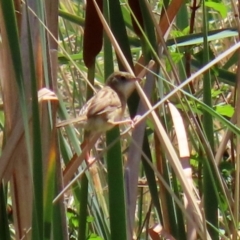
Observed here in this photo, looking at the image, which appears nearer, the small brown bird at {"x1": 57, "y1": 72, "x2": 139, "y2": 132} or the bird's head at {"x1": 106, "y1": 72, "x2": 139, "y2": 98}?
the small brown bird at {"x1": 57, "y1": 72, "x2": 139, "y2": 132}

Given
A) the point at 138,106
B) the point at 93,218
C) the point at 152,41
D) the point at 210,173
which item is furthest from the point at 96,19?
the point at 93,218

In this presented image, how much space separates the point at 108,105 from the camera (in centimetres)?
165

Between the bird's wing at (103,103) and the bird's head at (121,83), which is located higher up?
the bird's head at (121,83)

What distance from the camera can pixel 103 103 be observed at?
1.63 metres

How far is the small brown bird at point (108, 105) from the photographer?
146cm

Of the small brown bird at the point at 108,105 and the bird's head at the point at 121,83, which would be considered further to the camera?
the bird's head at the point at 121,83

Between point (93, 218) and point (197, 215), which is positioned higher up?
point (197, 215)

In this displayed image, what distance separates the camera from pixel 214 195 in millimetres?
1464

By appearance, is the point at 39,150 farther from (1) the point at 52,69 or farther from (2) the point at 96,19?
(2) the point at 96,19

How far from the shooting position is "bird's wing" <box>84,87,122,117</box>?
154 cm

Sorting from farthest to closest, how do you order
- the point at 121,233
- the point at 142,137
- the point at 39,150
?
the point at 142,137 < the point at 121,233 < the point at 39,150

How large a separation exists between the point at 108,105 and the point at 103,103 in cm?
2

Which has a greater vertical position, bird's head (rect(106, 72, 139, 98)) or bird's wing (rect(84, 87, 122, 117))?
bird's head (rect(106, 72, 139, 98))

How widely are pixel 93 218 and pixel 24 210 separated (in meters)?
0.29
